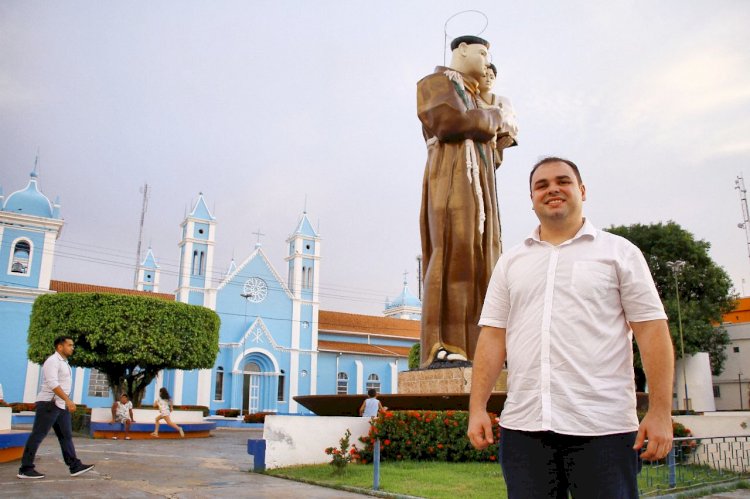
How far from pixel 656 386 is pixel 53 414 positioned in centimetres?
607

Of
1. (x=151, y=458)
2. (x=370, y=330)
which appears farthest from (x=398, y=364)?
(x=151, y=458)

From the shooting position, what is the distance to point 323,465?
25.7ft

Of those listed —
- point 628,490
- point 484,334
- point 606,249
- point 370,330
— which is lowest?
point 628,490

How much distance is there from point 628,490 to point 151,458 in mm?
8767

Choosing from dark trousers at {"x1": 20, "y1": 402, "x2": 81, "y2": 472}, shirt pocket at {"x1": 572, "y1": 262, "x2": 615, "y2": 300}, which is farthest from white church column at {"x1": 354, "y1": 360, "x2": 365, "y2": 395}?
shirt pocket at {"x1": 572, "y1": 262, "x2": 615, "y2": 300}

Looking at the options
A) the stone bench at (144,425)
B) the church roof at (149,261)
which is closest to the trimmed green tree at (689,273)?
the stone bench at (144,425)

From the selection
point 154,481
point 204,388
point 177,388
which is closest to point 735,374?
point 204,388

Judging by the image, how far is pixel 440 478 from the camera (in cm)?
668

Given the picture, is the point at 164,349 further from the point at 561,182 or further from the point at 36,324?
the point at 561,182

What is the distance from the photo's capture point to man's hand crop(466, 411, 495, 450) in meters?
2.39

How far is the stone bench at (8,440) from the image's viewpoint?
8.03 metres

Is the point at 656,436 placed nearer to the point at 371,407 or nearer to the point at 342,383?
the point at 371,407

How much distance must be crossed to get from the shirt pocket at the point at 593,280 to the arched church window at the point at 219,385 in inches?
1343

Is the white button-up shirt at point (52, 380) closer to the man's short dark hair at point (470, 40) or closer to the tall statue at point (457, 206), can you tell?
the tall statue at point (457, 206)
